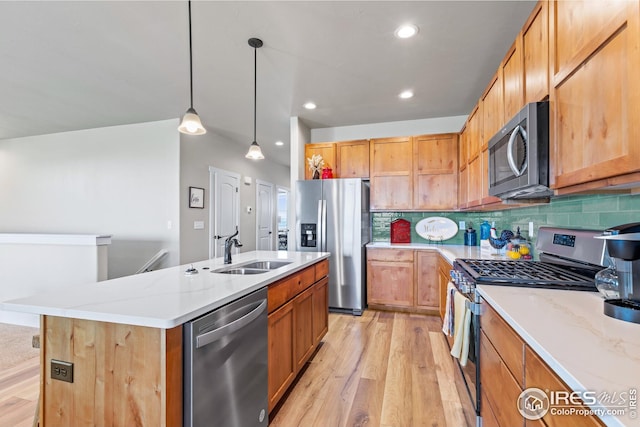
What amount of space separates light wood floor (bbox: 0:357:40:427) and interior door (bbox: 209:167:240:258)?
2599 millimetres

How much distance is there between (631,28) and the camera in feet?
2.89

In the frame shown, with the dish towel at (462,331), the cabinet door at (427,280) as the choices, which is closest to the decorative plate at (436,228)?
the cabinet door at (427,280)

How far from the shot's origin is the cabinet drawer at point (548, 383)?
2.21ft

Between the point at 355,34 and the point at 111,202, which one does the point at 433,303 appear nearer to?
the point at 355,34

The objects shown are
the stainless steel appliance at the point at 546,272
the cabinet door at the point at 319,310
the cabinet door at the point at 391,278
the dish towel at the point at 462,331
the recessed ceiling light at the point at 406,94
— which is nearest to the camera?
the stainless steel appliance at the point at 546,272

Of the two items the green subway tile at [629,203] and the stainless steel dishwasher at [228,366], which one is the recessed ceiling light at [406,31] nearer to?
the green subway tile at [629,203]

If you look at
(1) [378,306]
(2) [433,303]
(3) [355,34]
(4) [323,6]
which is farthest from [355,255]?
(4) [323,6]

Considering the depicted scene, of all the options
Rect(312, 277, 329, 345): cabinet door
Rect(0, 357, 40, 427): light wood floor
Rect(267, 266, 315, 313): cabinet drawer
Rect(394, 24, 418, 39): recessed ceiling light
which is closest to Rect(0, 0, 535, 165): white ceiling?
Rect(394, 24, 418, 39): recessed ceiling light

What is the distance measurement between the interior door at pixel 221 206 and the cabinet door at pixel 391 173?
7.89 feet

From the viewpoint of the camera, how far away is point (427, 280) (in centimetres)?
374

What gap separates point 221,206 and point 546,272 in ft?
15.2

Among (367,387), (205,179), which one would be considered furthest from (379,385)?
Answer: (205,179)

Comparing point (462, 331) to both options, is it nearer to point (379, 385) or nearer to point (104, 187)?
point (379, 385)

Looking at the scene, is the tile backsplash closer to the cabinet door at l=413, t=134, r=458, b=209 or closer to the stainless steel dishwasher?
A: the cabinet door at l=413, t=134, r=458, b=209
